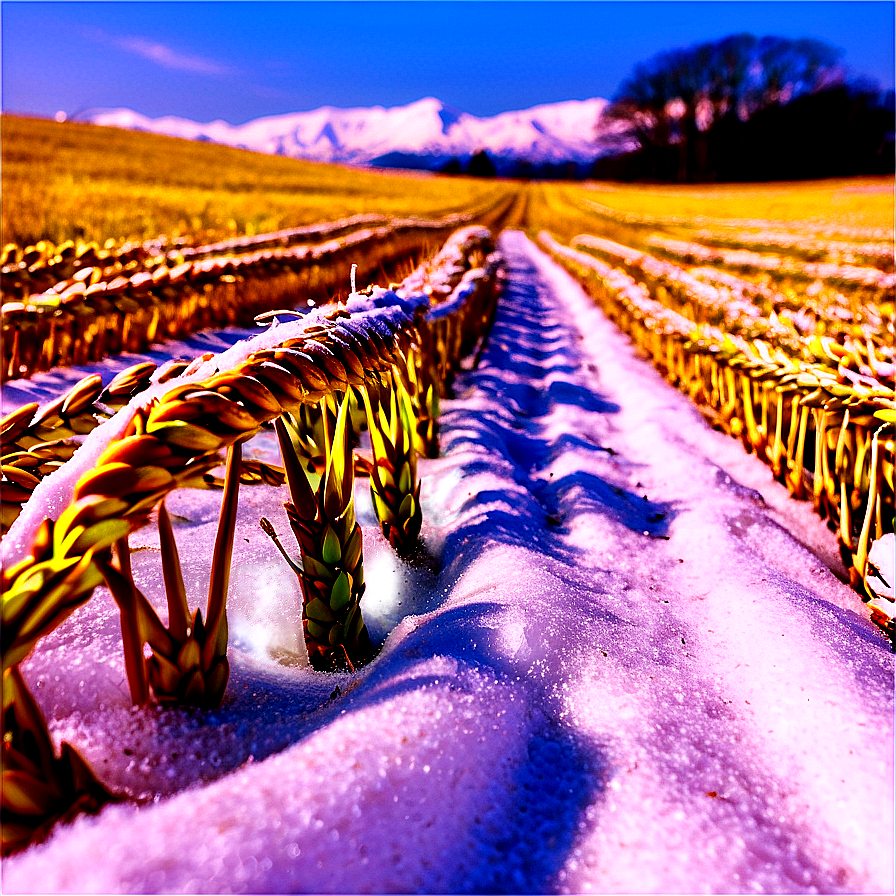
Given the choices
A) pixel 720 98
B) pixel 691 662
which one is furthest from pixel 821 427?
pixel 720 98

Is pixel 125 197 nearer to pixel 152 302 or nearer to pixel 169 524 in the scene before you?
pixel 152 302

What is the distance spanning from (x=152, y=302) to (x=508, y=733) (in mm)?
1982

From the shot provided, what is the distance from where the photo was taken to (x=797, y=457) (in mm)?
1738

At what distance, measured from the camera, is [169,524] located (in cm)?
64

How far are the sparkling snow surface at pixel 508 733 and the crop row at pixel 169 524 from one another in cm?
4

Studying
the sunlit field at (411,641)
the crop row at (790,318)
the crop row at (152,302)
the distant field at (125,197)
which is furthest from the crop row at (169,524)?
the distant field at (125,197)

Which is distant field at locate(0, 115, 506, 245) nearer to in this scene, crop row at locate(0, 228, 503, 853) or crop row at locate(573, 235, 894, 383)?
crop row at locate(573, 235, 894, 383)

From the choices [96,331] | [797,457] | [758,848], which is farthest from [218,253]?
[758,848]

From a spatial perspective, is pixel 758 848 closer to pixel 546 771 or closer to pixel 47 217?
pixel 546 771

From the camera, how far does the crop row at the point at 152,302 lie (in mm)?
1881

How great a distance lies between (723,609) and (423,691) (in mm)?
682

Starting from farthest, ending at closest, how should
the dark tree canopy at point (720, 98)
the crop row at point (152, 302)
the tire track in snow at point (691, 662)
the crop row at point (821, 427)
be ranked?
the dark tree canopy at point (720, 98), the crop row at point (152, 302), the crop row at point (821, 427), the tire track in snow at point (691, 662)

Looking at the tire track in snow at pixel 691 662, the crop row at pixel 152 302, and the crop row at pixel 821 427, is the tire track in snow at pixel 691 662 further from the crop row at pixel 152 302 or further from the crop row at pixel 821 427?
the crop row at pixel 152 302

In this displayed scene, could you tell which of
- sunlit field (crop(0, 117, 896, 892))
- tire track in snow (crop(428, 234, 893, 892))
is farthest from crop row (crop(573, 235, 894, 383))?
tire track in snow (crop(428, 234, 893, 892))
